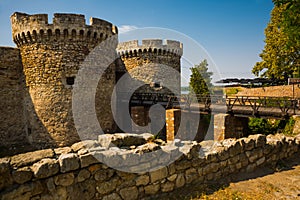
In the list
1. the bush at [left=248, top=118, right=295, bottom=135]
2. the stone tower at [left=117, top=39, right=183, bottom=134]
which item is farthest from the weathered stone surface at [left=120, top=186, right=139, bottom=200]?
the stone tower at [left=117, top=39, right=183, bottom=134]

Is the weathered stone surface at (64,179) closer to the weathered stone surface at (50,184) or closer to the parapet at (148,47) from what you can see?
the weathered stone surface at (50,184)

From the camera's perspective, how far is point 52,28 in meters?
10.3

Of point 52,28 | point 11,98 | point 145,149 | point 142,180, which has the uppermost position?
point 52,28

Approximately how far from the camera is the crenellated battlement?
1028 centimetres

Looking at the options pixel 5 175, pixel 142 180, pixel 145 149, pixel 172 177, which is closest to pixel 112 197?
pixel 142 180

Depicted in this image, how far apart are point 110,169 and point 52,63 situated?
855 cm

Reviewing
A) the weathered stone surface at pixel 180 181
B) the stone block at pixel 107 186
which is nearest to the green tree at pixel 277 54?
the weathered stone surface at pixel 180 181

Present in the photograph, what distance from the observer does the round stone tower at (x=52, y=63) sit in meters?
10.4

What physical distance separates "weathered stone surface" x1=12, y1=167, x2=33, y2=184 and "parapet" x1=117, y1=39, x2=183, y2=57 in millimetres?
15095

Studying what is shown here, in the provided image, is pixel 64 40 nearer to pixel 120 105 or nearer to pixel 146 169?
pixel 120 105

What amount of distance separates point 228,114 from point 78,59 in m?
8.72

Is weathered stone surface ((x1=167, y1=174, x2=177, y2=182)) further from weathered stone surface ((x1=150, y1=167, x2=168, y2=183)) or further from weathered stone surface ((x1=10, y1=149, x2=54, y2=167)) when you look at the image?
weathered stone surface ((x1=10, y1=149, x2=54, y2=167))

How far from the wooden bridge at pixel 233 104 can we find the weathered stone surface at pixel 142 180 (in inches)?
333

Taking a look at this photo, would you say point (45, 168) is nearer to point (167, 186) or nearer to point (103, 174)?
point (103, 174)
